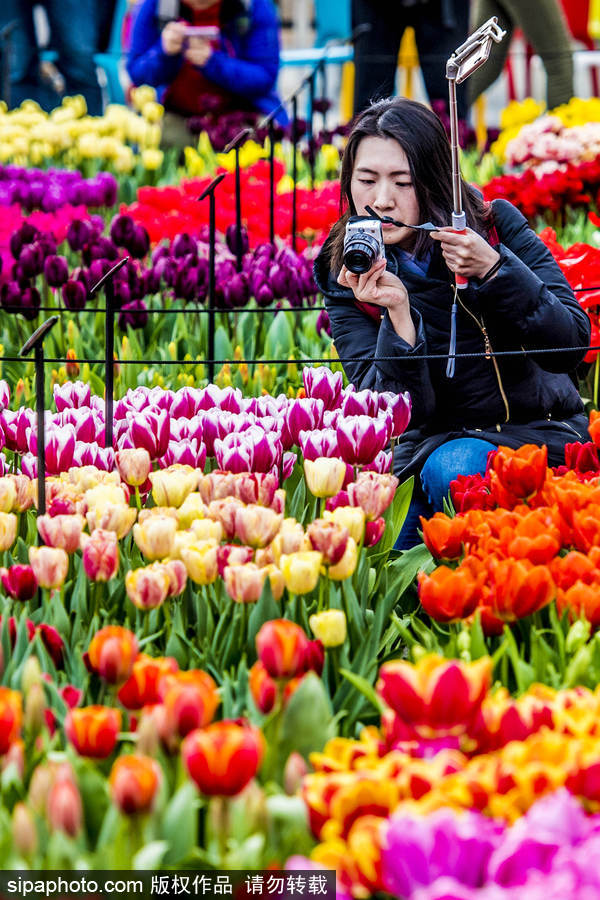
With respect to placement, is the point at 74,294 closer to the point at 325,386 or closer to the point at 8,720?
the point at 325,386

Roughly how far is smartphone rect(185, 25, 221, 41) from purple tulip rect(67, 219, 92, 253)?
8.73 ft

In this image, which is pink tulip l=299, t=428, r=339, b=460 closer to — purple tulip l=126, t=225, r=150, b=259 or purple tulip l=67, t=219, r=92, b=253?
purple tulip l=126, t=225, r=150, b=259

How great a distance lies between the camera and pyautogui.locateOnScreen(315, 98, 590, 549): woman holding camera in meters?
2.32

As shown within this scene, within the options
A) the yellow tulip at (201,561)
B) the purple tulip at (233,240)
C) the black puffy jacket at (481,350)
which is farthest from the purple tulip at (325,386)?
the purple tulip at (233,240)

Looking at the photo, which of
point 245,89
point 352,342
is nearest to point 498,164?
point 245,89

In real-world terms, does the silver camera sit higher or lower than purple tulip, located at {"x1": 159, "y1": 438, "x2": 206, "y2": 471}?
higher

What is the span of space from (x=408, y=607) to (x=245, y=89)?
5002 mm

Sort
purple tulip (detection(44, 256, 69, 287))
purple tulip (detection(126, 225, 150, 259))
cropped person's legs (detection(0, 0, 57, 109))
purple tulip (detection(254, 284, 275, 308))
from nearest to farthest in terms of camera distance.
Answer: purple tulip (detection(254, 284, 275, 308))
purple tulip (detection(44, 256, 69, 287))
purple tulip (detection(126, 225, 150, 259))
cropped person's legs (detection(0, 0, 57, 109))

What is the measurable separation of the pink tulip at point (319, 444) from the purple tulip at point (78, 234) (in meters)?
2.11

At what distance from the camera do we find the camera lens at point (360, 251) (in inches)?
84.3

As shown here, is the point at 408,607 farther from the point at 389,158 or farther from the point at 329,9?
the point at 329,9

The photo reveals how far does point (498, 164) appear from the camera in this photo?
6.12 m

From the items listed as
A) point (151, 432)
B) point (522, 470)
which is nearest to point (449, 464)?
point (522, 470)

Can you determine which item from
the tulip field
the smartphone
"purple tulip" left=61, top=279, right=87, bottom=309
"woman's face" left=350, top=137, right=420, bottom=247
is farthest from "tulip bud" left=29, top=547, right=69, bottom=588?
the smartphone
